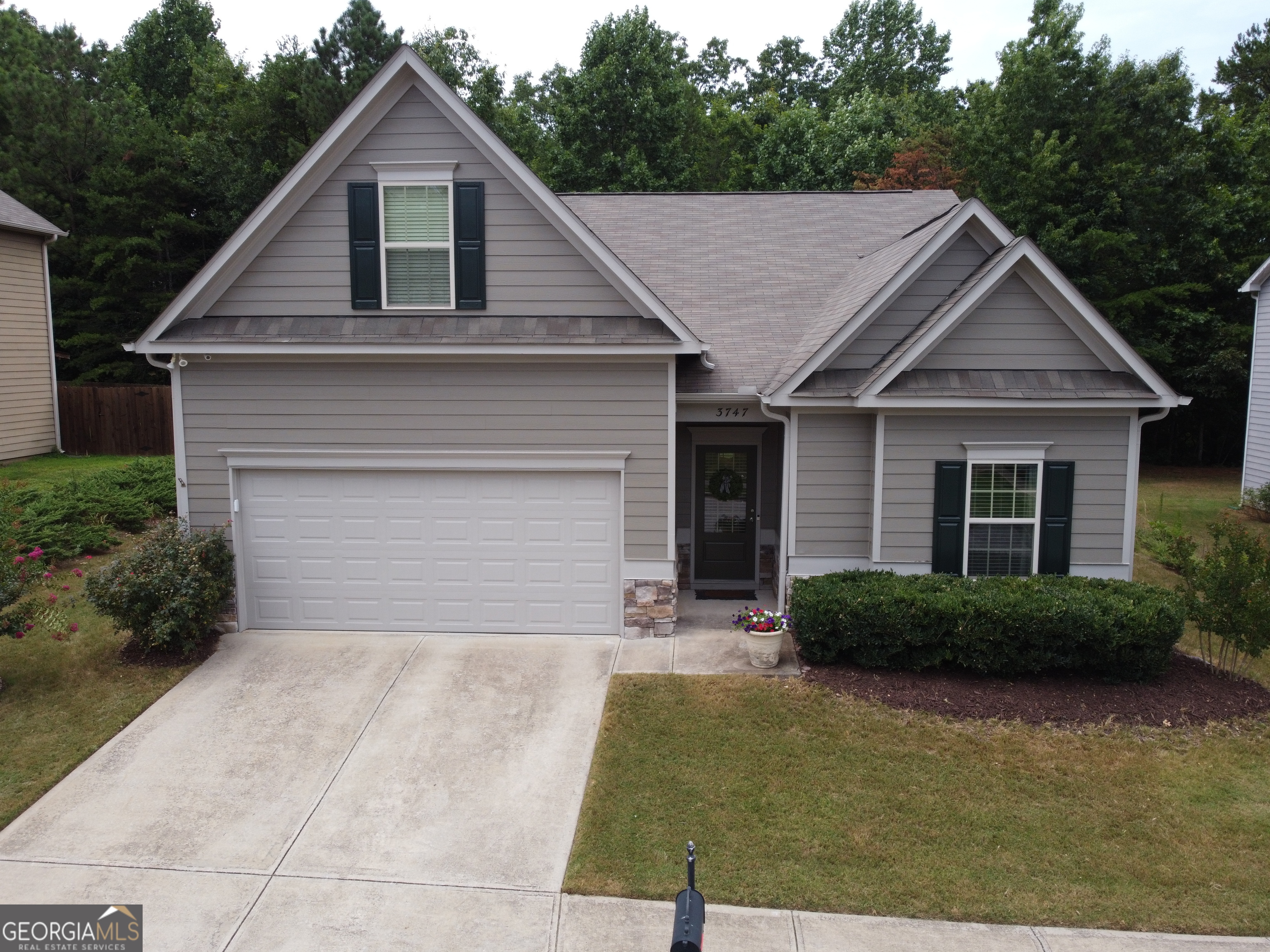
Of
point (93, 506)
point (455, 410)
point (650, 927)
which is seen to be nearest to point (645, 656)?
point (455, 410)

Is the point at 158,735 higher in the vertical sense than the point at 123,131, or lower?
lower

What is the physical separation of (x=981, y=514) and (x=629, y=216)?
28.1 feet

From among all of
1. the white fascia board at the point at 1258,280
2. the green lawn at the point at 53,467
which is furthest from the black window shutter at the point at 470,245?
the white fascia board at the point at 1258,280

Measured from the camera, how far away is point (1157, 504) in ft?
66.2

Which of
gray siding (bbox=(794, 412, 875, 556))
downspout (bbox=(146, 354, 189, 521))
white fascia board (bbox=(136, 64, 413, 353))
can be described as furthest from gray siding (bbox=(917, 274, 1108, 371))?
downspout (bbox=(146, 354, 189, 521))

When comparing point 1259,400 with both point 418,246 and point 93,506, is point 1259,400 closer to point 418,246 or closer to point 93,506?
point 418,246

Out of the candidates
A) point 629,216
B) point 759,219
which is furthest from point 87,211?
point 759,219

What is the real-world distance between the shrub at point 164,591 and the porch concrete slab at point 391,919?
4.56 m

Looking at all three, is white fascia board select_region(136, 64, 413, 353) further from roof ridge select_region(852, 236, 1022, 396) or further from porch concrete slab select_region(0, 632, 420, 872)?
roof ridge select_region(852, 236, 1022, 396)

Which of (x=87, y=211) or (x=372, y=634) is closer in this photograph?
(x=372, y=634)

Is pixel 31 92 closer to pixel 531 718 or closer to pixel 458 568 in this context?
pixel 458 568

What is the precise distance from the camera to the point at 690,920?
4.23 metres

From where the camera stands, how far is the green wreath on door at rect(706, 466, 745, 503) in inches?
504

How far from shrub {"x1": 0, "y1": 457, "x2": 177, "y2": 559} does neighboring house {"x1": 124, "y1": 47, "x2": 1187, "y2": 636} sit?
→ 3.85 metres
